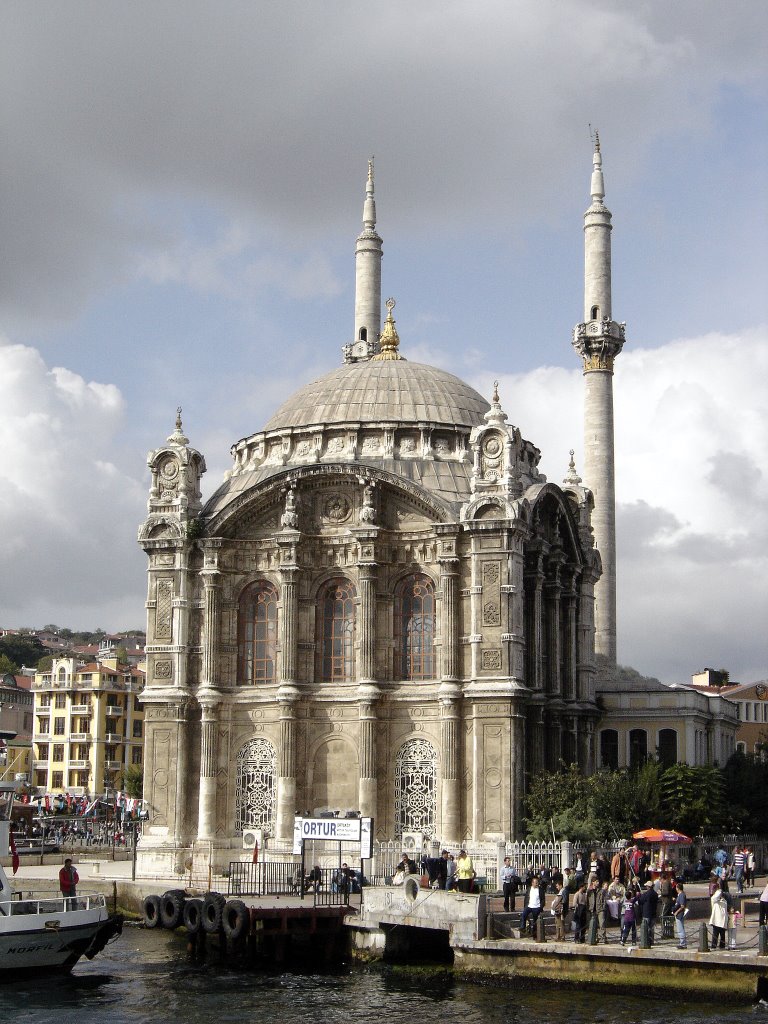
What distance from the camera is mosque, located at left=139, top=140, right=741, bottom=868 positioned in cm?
5038

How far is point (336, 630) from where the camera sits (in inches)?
2098

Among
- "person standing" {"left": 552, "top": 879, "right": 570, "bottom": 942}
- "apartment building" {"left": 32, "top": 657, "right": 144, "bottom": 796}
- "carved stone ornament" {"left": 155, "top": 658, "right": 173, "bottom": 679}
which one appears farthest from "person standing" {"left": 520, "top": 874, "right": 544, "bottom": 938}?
"apartment building" {"left": 32, "top": 657, "right": 144, "bottom": 796}

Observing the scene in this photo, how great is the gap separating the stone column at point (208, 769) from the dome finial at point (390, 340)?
54.0ft

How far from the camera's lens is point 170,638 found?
54125 millimetres

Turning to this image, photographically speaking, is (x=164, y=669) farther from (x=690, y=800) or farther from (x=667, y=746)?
(x=667, y=746)

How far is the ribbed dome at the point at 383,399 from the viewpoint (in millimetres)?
56312

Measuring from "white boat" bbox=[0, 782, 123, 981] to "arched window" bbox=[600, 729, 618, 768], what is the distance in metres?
25.2

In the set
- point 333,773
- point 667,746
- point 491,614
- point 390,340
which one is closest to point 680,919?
point 491,614

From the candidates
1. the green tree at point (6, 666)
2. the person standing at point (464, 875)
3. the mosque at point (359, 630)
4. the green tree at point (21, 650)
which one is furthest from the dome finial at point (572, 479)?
the green tree at point (21, 650)

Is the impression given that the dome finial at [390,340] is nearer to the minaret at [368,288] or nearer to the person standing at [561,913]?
the minaret at [368,288]

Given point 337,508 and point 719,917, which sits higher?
point 337,508

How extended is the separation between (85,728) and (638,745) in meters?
45.0

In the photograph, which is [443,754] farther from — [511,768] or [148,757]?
[148,757]

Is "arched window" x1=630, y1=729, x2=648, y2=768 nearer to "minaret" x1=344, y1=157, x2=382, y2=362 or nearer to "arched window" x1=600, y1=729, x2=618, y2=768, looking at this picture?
"arched window" x1=600, y1=729, x2=618, y2=768
